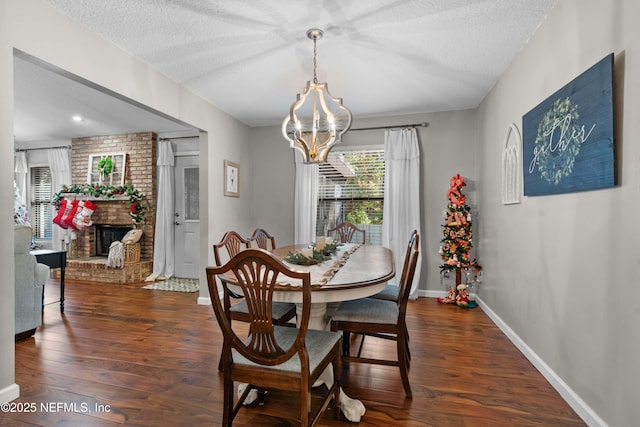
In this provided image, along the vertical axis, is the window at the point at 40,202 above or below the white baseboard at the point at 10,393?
above

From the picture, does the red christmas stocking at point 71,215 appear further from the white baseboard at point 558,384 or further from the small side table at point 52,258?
the white baseboard at point 558,384

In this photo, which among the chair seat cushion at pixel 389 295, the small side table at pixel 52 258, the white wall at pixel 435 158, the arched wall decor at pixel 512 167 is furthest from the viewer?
the white wall at pixel 435 158

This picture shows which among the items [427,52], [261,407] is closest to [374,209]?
[427,52]

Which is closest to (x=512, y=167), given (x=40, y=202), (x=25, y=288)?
(x=25, y=288)

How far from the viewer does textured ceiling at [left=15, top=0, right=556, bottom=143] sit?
219 centimetres

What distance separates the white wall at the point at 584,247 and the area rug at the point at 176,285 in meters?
4.18

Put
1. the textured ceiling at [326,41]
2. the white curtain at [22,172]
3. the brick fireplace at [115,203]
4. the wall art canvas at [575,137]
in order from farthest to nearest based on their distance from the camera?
the white curtain at [22,172]
the brick fireplace at [115,203]
the textured ceiling at [326,41]
the wall art canvas at [575,137]

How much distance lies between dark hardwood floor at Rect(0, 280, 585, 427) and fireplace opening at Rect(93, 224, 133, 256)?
101 inches

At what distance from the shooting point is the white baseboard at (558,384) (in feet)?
5.68

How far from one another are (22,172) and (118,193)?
267 centimetres

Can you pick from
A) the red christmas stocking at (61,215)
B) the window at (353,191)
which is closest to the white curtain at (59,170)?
the red christmas stocking at (61,215)

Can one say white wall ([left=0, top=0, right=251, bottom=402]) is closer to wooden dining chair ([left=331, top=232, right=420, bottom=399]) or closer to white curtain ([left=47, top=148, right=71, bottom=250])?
wooden dining chair ([left=331, top=232, right=420, bottom=399])

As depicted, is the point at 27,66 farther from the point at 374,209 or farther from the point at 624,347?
the point at 624,347

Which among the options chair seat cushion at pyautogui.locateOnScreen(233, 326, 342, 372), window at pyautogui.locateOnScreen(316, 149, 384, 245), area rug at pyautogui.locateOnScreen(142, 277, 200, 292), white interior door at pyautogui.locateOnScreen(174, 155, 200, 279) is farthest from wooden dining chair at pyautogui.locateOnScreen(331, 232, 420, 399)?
white interior door at pyautogui.locateOnScreen(174, 155, 200, 279)
